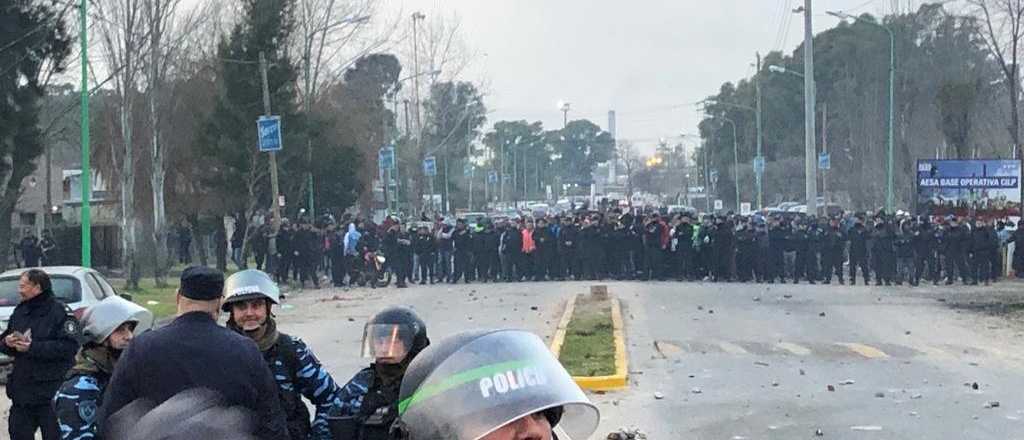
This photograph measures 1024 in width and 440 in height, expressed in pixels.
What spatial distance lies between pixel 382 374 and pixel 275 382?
0.38 metres

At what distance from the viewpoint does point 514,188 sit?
419ft

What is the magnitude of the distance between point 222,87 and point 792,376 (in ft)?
101

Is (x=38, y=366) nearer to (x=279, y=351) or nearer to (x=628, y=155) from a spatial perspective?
(x=279, y=351)

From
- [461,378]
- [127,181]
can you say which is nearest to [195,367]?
[461,378]

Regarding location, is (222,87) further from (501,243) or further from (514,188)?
(514,188)

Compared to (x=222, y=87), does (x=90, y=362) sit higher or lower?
lower

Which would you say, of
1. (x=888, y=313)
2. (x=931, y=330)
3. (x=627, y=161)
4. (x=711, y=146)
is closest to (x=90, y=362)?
(x=931, y=330)

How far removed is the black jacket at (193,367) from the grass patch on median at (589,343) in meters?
8.81

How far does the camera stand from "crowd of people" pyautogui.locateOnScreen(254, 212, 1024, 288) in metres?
32.7

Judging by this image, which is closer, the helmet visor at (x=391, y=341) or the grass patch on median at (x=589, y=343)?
the helmet visor at (x=391, y=341)

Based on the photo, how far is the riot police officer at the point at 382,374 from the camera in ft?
17.1

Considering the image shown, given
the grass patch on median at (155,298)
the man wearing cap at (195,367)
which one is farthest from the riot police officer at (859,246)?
the man wearing cap at (195,367)

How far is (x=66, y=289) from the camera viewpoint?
1612 centimetres

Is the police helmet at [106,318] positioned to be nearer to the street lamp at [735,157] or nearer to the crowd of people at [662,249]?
the crowd of people at [662,249]
